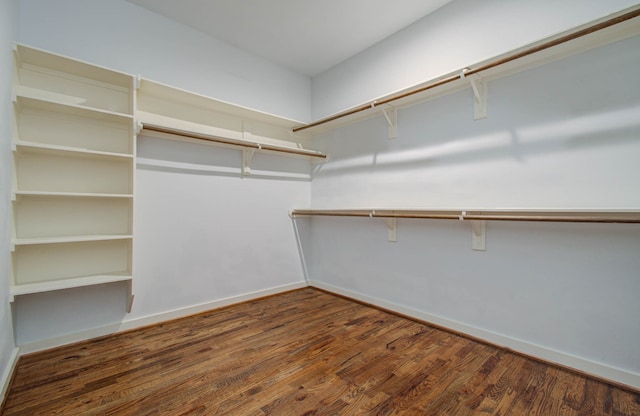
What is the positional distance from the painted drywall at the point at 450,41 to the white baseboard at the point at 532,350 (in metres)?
1.95

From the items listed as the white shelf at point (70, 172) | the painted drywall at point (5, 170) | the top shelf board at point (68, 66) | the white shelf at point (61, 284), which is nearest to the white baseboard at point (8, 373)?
the painted drywall at point (5, 170)

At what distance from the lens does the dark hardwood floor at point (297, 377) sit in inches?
58.0

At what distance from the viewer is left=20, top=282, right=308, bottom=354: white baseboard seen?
2.01 meters

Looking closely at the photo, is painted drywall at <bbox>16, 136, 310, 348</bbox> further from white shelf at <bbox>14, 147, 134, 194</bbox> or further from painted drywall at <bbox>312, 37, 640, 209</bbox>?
painted drywall at <bbox>312, 37, 640, 209</bbox>

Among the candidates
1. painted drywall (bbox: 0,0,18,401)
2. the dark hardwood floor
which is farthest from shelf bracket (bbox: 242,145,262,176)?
painted drywall (bbox: 0,0,18,401)

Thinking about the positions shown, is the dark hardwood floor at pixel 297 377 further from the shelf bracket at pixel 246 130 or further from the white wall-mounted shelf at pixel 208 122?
the shelf bracket at pixel 246 130

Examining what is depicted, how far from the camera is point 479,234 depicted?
7.25ft

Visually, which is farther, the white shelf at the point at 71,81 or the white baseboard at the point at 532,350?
the white shelf at the point at 71,81

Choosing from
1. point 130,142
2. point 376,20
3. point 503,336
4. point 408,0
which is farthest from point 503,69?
point 130,142

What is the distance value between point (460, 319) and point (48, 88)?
350 cm

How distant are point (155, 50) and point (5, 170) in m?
1.51

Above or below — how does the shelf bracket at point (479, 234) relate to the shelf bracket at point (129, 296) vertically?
above

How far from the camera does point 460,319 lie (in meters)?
2.33

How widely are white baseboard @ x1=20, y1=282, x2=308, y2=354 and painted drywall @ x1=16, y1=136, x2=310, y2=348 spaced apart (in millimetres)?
15
